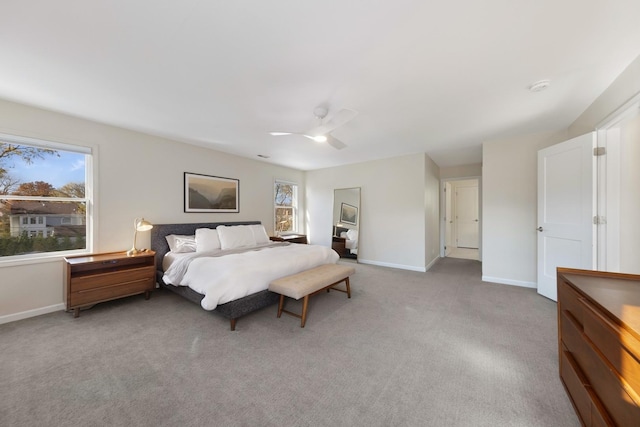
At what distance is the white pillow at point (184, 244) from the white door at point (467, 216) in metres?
7.78

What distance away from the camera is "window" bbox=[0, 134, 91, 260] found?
2654 millimetres

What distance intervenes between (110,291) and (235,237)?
169 cm

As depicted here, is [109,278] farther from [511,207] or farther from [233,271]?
[511,207]

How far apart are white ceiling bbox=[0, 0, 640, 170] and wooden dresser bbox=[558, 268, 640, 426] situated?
1.65 meters

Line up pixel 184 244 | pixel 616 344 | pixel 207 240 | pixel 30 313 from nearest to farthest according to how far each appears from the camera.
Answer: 1. pixel 616 344
2. pixel 30 313
3. pixel 184 244
4. pixel 207 240

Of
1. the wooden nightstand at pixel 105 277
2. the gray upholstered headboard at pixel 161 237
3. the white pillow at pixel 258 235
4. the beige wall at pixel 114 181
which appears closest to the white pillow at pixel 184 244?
the gray upholstered headboard at pixel 161 237

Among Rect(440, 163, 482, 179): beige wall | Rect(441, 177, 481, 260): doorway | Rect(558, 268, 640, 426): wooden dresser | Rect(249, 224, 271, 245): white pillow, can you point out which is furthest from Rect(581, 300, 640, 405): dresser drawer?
Rect(441, 177, 481, 260): doorway

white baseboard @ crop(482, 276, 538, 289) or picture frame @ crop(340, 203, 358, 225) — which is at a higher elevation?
picture frame @ crop(340, 203, 358, 225)

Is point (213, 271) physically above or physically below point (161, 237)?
below

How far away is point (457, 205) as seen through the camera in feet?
25.5

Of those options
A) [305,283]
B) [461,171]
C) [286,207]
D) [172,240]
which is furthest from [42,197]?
[461,171]

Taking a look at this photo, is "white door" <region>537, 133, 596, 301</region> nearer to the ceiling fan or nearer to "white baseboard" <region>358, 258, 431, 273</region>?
"white baseboard" <region>358, 258, 431, 273</region>

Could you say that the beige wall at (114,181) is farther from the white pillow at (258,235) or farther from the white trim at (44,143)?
the white pillow at (258,235)

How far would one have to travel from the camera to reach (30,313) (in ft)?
8.87
